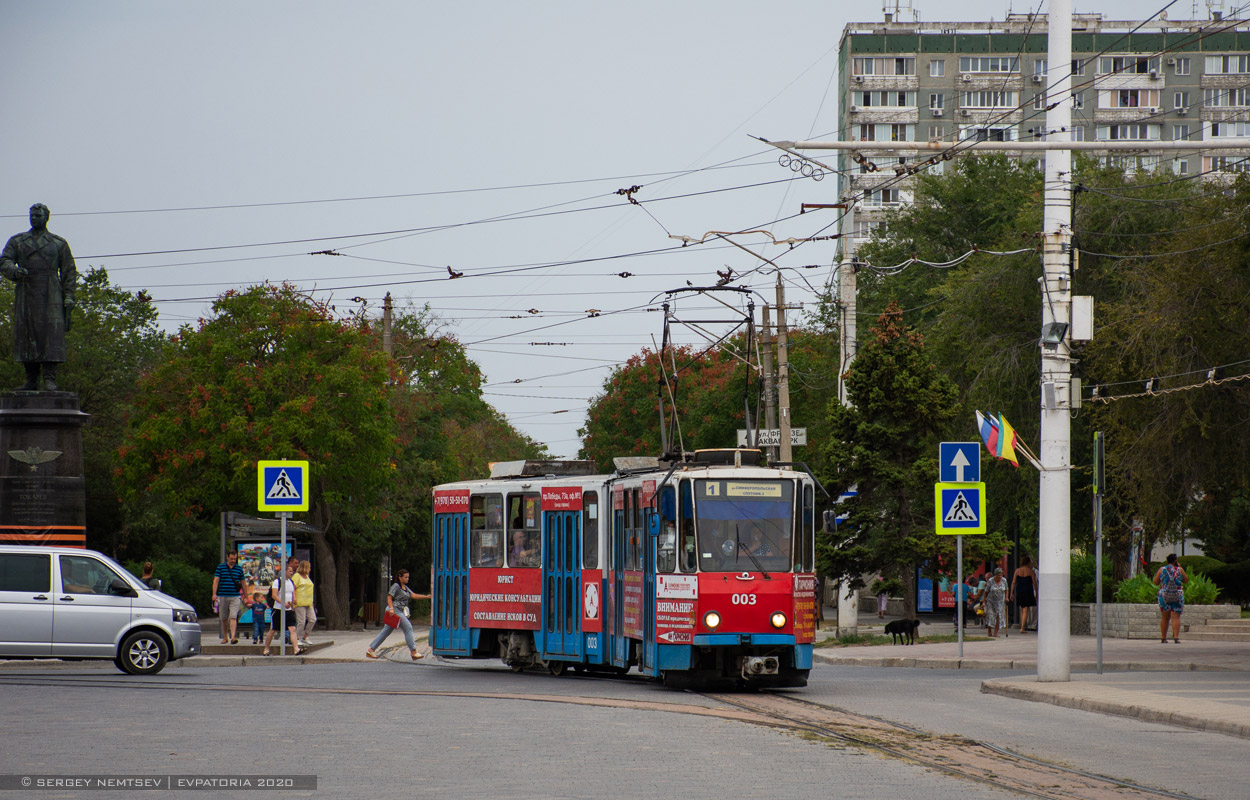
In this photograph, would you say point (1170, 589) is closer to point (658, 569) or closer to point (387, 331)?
point (658, 569)

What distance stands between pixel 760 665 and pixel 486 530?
641 centimetres

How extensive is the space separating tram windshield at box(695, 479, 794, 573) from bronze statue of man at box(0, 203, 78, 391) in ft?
40.2

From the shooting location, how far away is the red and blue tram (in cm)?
1892

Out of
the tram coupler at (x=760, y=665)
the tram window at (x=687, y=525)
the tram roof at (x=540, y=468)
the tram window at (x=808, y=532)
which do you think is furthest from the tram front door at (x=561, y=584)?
the tram window at (x=808, y=532)

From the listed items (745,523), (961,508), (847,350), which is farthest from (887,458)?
(745,523)

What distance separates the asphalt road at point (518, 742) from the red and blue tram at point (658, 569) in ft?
2.68

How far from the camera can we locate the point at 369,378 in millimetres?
41406

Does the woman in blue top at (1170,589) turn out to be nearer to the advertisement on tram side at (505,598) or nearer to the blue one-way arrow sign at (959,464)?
the blue one-way arrow sign at (959,464)

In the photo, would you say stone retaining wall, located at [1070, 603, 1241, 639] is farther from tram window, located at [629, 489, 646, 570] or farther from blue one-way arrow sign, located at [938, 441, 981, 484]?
tram window, located at [629, 489, 646, 570]

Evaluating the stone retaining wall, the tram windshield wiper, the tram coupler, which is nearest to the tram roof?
the tram windshield wiper

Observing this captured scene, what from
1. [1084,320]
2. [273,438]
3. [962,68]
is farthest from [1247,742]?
[962,68]

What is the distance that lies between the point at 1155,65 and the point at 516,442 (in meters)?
51.8

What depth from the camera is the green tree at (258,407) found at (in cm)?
3962

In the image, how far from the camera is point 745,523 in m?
19.3
